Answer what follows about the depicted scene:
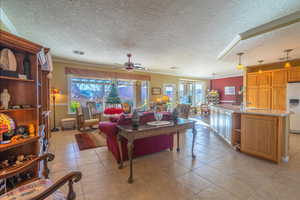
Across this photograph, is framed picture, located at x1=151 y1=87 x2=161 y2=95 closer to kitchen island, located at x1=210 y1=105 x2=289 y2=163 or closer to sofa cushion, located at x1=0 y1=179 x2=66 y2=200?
kitchen island, located at x1=210 y1=105 x2=289 y2=163

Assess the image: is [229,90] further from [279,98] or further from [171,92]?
[171,92]

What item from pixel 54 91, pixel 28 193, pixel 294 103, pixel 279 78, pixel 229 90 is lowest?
pixel 28 193

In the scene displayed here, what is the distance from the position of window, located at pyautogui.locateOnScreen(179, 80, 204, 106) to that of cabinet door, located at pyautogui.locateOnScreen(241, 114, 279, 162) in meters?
5.77

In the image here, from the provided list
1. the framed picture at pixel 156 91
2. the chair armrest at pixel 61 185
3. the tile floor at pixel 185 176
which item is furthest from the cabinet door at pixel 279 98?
the chair armrest at pixel 61 185

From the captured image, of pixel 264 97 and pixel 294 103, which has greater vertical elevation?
pixel 264 97

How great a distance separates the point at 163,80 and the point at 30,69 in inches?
248

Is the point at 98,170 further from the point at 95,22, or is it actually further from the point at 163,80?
the point at 163,80

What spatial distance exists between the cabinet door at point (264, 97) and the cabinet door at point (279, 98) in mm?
150

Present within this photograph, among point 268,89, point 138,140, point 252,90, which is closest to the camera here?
point 138,140

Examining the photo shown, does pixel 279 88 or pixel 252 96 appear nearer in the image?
pixel 279 88

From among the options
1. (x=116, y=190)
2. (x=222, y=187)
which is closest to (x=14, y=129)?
(x=116, y=190)

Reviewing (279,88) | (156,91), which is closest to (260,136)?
(279,88)

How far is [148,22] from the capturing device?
7.81 feet

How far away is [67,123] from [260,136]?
571cm
